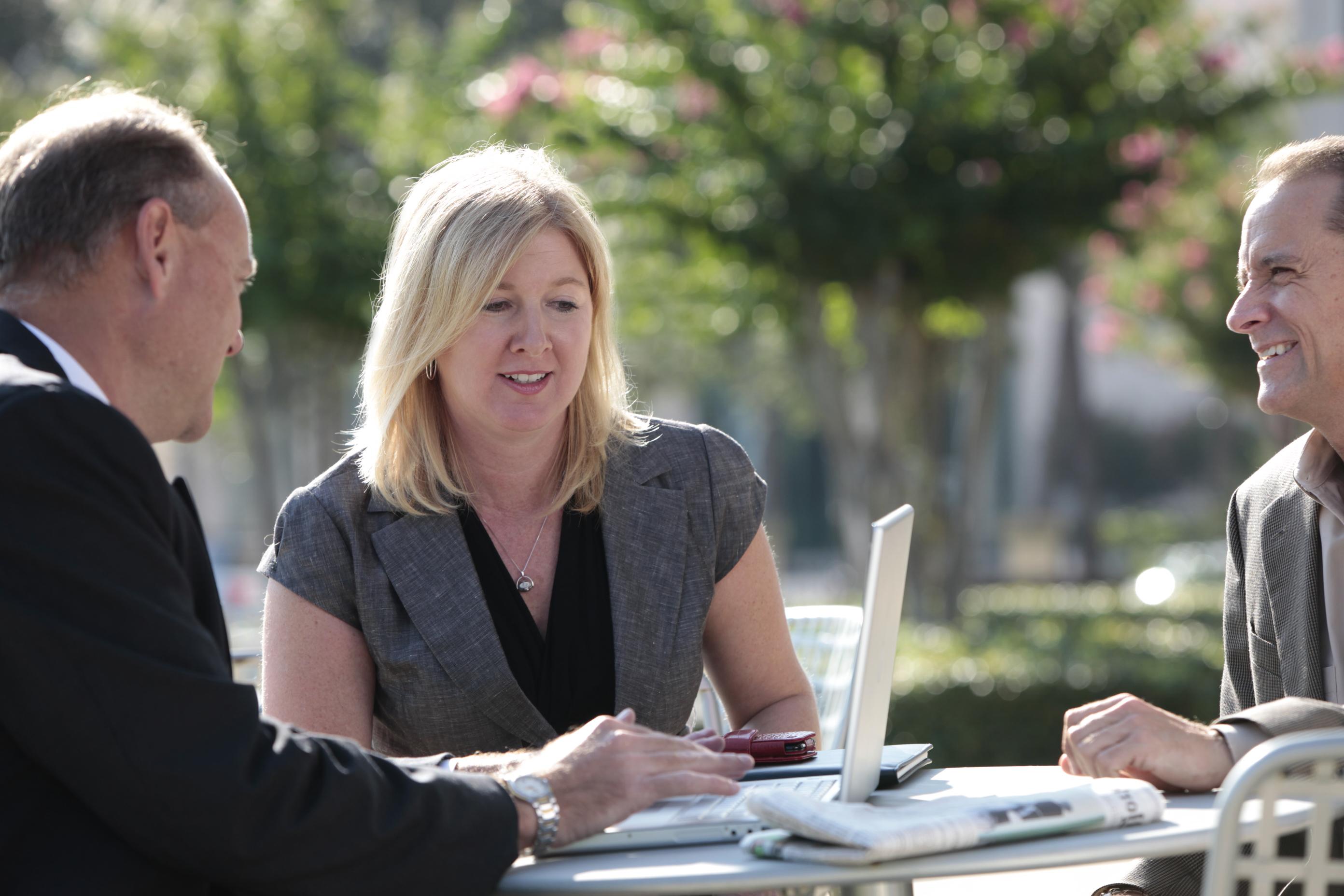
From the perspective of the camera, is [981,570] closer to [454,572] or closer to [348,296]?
[348,296]

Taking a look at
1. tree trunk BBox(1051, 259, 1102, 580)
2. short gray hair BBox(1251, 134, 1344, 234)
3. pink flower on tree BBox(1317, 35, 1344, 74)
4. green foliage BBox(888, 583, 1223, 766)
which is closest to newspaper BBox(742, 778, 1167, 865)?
short gray hair BBox(1251, 134, 1344, 234)

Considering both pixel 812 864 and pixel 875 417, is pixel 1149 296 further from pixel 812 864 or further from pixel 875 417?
pixel 812 864

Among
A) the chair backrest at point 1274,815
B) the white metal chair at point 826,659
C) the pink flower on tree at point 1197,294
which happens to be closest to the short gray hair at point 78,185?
the chair backrest at point 1274,815

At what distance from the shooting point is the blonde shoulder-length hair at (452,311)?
2869mm

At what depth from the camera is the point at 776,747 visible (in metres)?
2.38

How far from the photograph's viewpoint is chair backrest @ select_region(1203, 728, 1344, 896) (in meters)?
1.62

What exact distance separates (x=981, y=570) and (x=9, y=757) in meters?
23.2

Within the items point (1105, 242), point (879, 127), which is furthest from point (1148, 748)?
point (1105, 242)

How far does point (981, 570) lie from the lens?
2412 cm

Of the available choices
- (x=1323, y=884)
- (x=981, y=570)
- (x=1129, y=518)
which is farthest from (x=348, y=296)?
(x=1129, y=518)

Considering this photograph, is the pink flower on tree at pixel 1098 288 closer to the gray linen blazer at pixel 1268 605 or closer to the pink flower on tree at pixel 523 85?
the pink flower on tree at pixel 523 85

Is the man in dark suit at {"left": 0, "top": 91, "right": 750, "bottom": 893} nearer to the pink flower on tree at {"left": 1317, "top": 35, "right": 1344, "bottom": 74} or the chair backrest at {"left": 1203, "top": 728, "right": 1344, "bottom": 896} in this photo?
the chair backrest at {"left": 1203, "top": 728, "right": 1344, "bottom": 896}

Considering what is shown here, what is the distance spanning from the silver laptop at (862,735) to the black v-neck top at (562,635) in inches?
31.4

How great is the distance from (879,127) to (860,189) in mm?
430
